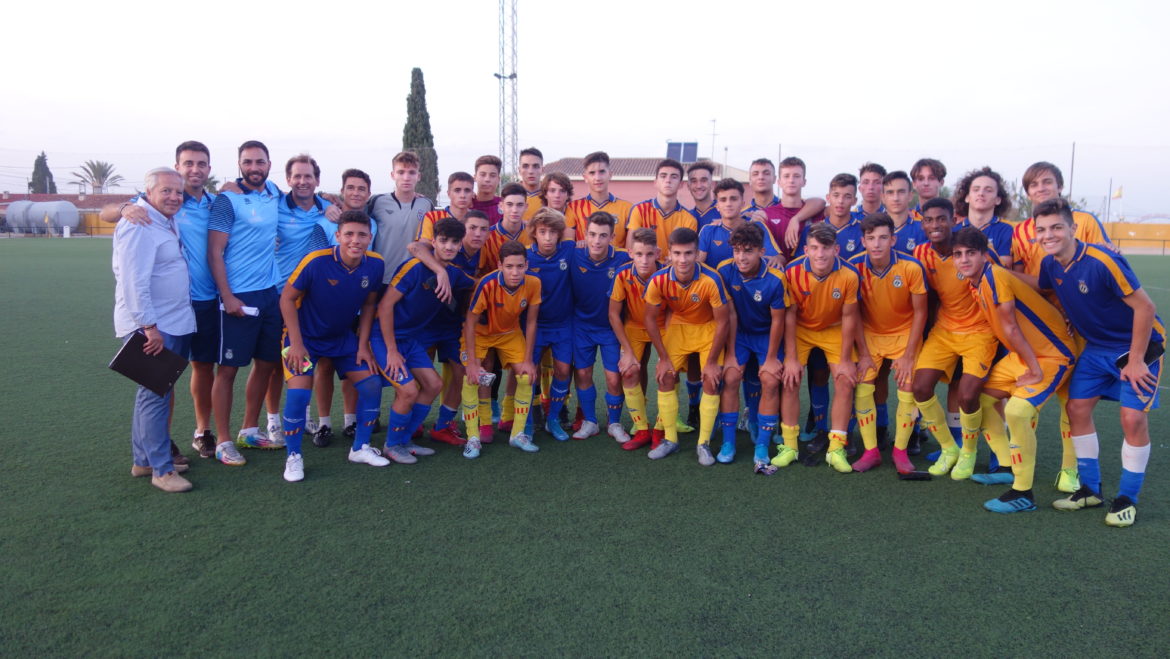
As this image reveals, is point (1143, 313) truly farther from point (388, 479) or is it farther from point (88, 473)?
point (88, 473)

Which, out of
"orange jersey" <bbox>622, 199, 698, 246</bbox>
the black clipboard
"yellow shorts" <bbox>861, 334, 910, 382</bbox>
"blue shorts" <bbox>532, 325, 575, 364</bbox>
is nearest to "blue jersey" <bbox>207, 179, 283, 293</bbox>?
the black clipboard

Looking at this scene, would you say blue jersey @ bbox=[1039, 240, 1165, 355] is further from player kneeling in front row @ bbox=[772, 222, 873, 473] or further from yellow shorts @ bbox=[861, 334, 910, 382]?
player kneeling in front row @ bbox=[772, 222, 873, 473]

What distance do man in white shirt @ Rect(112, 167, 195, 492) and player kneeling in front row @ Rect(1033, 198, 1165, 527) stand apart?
14.5 feet

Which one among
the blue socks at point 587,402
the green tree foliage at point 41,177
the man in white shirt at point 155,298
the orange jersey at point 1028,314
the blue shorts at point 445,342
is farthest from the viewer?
the green tree foliage at point 41,177

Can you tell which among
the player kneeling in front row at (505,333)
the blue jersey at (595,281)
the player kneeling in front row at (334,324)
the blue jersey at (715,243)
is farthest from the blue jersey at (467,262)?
the blue jersey at (715,243)

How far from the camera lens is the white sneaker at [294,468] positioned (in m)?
4.01

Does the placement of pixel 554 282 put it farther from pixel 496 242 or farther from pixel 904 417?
pixel 904 417

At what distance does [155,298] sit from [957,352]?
14.4 feet

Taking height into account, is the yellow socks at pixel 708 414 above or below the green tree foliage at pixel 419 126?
below

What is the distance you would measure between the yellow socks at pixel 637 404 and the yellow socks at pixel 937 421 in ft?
5.45

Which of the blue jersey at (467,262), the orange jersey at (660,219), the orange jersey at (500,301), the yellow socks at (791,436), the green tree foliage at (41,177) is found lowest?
the yellow socks at (791,436)

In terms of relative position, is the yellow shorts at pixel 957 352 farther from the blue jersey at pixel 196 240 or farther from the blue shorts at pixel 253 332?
the blue jersey at pixel 196 240

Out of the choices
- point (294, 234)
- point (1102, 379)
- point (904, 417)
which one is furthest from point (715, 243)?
point (294, 234)

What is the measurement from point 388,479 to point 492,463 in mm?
623
